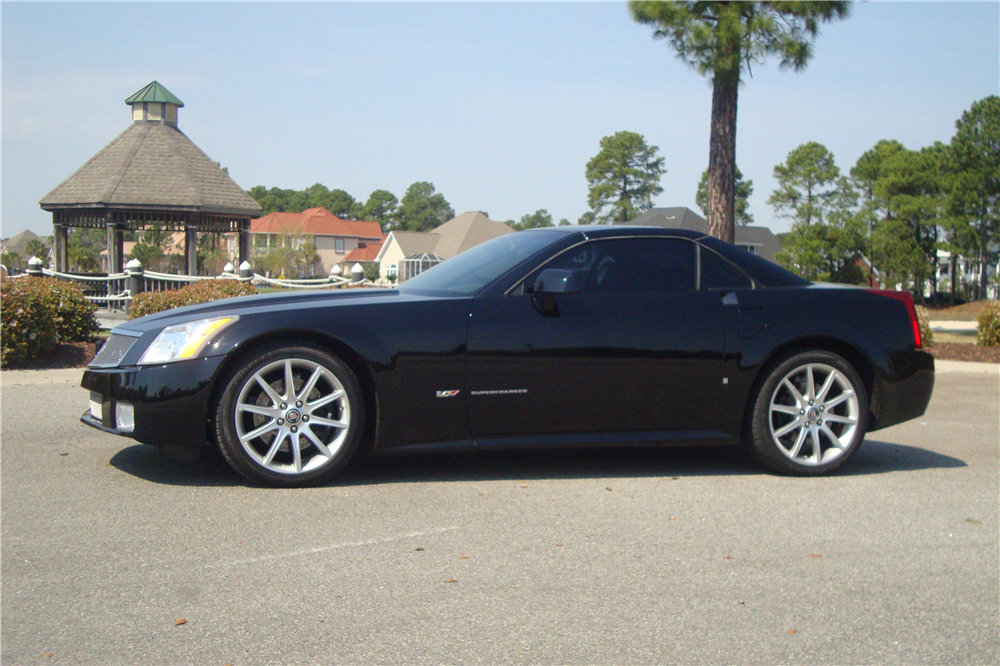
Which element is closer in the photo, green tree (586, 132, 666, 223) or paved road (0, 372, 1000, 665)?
paved road (0, 372, 1000, 665)

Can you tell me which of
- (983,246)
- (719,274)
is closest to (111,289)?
(719,274)

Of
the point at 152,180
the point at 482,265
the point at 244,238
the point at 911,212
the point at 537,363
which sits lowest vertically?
the point at 537,363

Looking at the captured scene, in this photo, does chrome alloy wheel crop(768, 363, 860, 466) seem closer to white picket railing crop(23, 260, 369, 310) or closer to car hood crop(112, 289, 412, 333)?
car hood crop(112, 289, 412, 333)

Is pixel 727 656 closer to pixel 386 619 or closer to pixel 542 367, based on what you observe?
pixel 386 619

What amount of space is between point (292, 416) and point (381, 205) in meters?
147

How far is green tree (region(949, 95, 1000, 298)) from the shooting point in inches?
2023

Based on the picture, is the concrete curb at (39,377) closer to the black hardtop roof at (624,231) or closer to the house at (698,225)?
the black hardtop roof at (624,231)

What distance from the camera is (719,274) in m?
5.80

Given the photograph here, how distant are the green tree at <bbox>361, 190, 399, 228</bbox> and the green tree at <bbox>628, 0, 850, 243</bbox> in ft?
440

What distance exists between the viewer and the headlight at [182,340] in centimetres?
494

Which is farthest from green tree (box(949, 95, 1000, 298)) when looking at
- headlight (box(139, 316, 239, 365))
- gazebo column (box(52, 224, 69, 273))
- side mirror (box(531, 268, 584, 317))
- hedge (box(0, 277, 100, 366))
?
headlight (box(139, 316, 239, 365))

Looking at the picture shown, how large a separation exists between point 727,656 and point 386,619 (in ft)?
3.93

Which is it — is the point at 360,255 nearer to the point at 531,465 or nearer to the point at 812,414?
the point at 531,465

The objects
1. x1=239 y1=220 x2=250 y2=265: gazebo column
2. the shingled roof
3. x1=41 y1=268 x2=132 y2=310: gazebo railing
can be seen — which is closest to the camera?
x1=41 y1=268 x2=132 y2=310: gazebo railing
